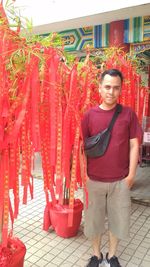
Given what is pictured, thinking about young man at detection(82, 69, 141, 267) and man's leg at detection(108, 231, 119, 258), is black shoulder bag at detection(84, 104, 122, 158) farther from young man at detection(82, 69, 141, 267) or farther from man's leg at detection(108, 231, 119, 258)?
man's leg at detection(108, 231, 119, 258)

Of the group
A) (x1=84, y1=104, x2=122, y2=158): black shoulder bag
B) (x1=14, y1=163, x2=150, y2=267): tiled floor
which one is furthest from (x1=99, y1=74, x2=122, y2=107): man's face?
(x1=14, y1=163, x2=150, y2=267): tiled floor

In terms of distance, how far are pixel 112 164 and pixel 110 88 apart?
0.54 metres

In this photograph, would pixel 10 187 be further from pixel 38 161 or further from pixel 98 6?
pixel 38 161

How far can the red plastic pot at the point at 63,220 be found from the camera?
2668mm

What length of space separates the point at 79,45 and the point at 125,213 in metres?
3.89

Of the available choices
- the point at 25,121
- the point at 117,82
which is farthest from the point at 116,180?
the point at 25,121

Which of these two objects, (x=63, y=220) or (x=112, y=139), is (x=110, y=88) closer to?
(x=112, y=139)

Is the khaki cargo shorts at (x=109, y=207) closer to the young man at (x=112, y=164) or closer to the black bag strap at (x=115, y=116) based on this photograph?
the young man at (x=112, y=164)

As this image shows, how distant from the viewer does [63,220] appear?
266 cm

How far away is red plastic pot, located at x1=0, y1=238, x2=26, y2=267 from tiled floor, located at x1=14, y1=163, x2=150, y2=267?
1.77 ft

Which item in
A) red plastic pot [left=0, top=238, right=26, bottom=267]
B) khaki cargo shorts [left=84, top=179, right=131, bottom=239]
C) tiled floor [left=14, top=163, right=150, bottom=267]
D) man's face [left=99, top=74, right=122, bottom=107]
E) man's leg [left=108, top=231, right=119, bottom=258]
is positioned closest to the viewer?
red plastic pot [left=0, top=238, right=26, bottom=267]

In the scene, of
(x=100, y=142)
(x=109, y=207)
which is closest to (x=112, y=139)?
(x=100, y=142)

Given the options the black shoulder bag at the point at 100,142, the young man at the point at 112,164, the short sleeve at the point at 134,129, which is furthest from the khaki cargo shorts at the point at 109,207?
the short sleeve at the point at 134,129

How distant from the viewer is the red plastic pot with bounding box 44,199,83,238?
267 centimetres
